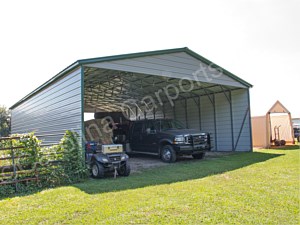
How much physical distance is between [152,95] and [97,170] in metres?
10.7

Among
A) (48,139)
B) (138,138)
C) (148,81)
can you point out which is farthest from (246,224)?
(148,81)

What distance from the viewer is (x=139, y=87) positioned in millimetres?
15461

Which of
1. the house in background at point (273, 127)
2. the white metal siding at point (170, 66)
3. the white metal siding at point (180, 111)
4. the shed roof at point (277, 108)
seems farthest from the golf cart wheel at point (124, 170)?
the shed roof at point (277, 108)

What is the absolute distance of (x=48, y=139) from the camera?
11.6m

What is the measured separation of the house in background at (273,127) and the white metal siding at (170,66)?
452 cm

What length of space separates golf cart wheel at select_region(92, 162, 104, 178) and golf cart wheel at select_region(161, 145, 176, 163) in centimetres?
360

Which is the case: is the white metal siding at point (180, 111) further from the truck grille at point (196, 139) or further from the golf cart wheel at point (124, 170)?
the golf cart wheel at point (124, 170)

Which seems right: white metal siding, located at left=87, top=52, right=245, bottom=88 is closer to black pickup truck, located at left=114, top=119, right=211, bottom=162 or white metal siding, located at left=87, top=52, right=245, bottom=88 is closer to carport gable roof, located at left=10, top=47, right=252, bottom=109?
carport gable roof, located at left=10, top=47, right=252, bottom=109

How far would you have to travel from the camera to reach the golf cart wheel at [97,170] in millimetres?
7398

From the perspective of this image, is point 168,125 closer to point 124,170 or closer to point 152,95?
point 124,170

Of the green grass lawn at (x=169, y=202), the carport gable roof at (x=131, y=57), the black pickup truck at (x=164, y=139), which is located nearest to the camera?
the green grass lawn at (x=169, y=202)

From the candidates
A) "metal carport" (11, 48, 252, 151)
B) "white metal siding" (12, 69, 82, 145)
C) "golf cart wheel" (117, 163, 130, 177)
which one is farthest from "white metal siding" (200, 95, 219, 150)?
"white metal siding" (12, 69, 82, 145)

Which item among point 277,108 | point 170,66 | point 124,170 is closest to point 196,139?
point 170,66

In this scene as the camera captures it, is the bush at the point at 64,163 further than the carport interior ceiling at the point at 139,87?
No
